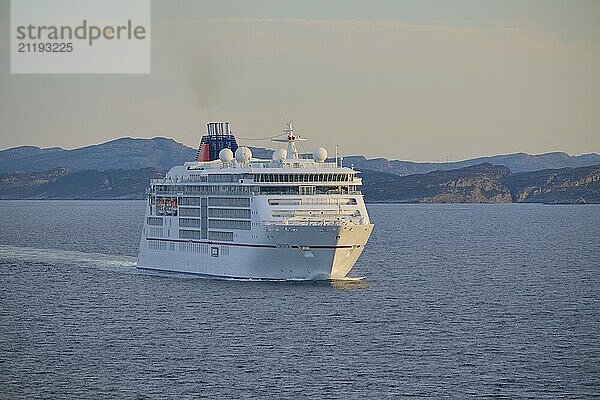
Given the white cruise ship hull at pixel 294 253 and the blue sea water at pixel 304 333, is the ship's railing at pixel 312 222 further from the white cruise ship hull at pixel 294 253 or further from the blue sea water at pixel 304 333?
the blue sea water at pixel 304 333

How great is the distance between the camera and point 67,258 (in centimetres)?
10300

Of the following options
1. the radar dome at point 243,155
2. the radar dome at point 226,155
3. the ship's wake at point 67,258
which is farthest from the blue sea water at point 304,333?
the radar dome at point 226,155

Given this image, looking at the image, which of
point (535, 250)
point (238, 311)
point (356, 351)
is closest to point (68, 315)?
point (238, 311)

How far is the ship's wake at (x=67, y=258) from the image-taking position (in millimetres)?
97350

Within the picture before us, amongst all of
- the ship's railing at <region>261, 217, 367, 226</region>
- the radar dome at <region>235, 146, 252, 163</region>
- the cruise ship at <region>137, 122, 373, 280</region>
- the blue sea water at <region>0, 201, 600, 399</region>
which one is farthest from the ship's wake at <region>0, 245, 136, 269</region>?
the ship's railing at <region>261, 217, 367, 226</region>

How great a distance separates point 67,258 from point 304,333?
47313 mm

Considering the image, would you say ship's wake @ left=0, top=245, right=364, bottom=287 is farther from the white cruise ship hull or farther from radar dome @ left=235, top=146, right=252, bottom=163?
radar dome @ left=235, top=146, right=252, bottom=163

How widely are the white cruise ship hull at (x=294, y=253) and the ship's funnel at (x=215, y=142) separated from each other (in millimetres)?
12993

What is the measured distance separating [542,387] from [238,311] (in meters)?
21.9

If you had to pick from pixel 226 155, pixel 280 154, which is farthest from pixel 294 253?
pixel 226 155

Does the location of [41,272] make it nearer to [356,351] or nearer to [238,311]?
[238,311]

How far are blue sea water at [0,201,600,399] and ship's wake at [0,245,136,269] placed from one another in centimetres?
72

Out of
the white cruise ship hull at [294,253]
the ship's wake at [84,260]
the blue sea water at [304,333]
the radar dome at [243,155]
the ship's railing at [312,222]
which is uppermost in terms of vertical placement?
the radar dome at [243,155]

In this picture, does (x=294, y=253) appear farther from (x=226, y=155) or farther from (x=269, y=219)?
(x=226, y=155)
